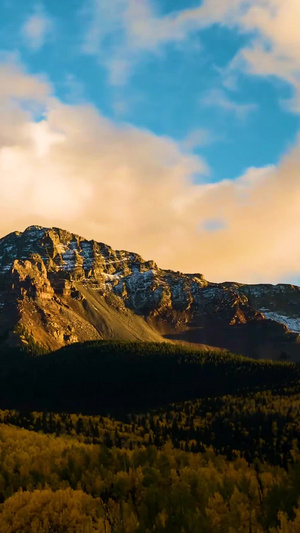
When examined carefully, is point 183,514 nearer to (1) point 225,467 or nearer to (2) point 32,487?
(2) point 32,487

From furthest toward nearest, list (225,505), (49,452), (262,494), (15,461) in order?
(49,452), (15,461), (262,494), (225,505)

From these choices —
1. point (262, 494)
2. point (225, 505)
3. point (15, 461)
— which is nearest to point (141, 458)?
point (15, 461)

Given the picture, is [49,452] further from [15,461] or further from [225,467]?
[225,467]

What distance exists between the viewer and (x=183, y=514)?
3632 inches

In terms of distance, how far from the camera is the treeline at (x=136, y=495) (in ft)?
295

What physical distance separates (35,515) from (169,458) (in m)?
64.3

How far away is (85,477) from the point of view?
13062 cm

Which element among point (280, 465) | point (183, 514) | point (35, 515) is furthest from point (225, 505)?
point (280, 465)

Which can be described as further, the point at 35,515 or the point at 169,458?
the point at 169,458

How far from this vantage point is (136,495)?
115 m

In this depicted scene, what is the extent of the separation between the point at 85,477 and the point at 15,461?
27677mm

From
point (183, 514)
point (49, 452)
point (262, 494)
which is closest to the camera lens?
point (183, 514)

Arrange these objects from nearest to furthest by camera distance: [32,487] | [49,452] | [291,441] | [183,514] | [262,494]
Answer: [183,514], [262,494], [32,487], [49,452], [291,441]

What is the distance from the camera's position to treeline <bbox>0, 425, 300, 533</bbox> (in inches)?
3543
